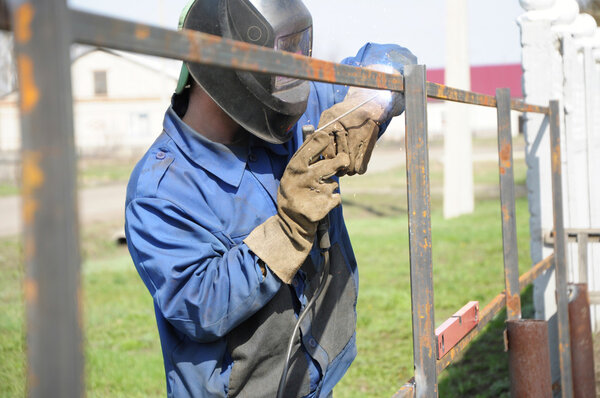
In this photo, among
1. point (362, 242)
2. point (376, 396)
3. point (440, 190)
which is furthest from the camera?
point (440, 190)

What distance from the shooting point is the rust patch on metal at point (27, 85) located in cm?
76

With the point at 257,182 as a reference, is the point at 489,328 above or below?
below

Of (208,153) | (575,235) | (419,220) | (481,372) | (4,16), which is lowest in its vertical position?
(481,372)

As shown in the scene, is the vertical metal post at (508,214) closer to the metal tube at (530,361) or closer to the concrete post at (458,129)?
the metal tube at (530,361)

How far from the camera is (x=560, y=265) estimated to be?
362cm

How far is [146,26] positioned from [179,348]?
1.14 meters

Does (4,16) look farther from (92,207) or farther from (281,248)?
(92,207)

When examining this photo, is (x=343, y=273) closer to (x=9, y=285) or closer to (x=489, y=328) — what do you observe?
(x=489, y=328)

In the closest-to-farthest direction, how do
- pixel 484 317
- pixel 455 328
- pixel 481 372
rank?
pixel 455 328 → pixel 484 317 → pixel 481 372

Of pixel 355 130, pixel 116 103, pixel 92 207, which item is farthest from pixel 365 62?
pixel 116 103

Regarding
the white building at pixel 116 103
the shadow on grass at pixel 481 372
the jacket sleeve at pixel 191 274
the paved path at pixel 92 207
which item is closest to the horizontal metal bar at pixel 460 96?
the jacket sleeve at pixel 191 274

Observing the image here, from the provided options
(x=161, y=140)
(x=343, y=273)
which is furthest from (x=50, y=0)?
(x=343, y=273)

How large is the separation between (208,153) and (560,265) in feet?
8.02

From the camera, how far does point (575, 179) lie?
4.52 meters
